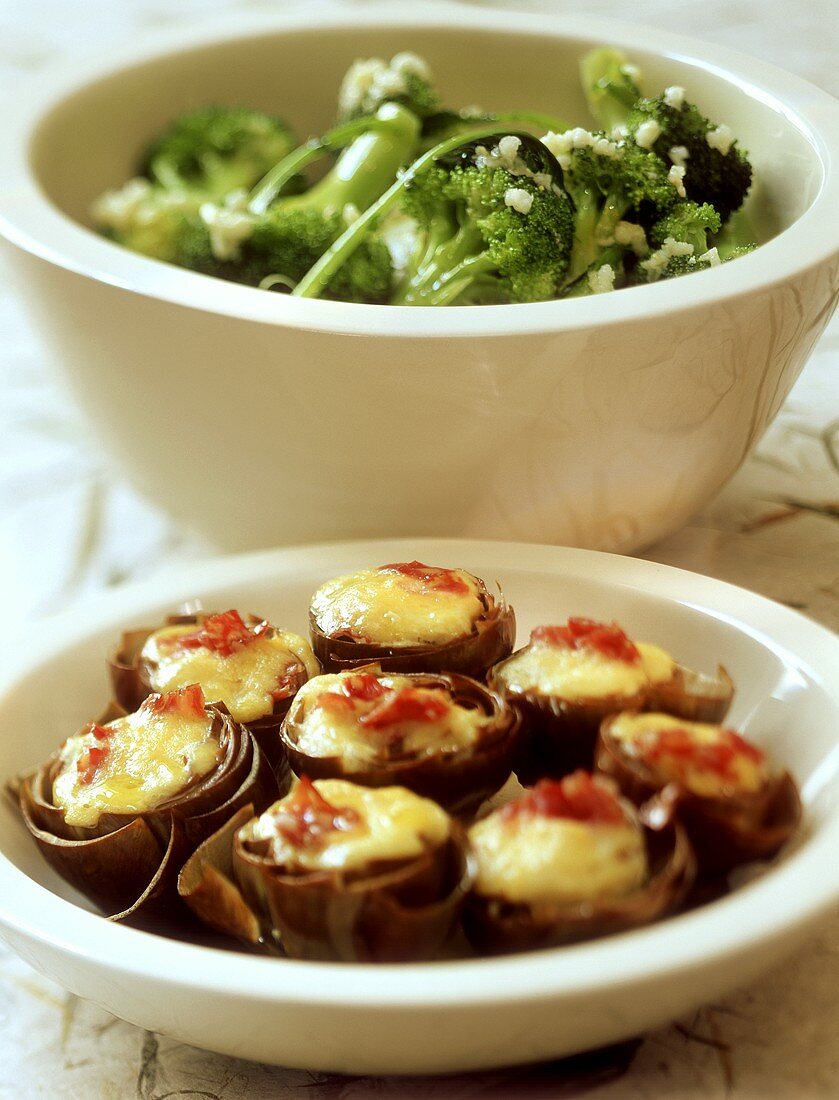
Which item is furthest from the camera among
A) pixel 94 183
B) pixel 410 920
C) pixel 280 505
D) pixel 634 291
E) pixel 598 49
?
pixel 94 183

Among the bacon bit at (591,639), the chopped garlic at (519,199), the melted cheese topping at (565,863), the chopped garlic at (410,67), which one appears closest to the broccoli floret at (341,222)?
the chopped garlic at (410,67)

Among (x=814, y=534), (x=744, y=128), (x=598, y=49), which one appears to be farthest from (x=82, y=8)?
(x=814, y=534)

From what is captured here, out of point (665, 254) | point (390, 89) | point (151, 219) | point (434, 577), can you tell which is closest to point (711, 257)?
point (665, 254)

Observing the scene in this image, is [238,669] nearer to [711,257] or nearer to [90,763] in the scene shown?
[90,763]

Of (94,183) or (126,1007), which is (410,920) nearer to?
(126,1007)

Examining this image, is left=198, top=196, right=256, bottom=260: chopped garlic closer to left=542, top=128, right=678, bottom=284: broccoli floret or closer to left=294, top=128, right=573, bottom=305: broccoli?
left=294, top=128, right=573, bottom=305: broccoli

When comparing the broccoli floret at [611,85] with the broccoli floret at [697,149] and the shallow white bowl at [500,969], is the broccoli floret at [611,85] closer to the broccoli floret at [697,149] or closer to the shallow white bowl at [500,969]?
the broccoli floret at [697,149]
